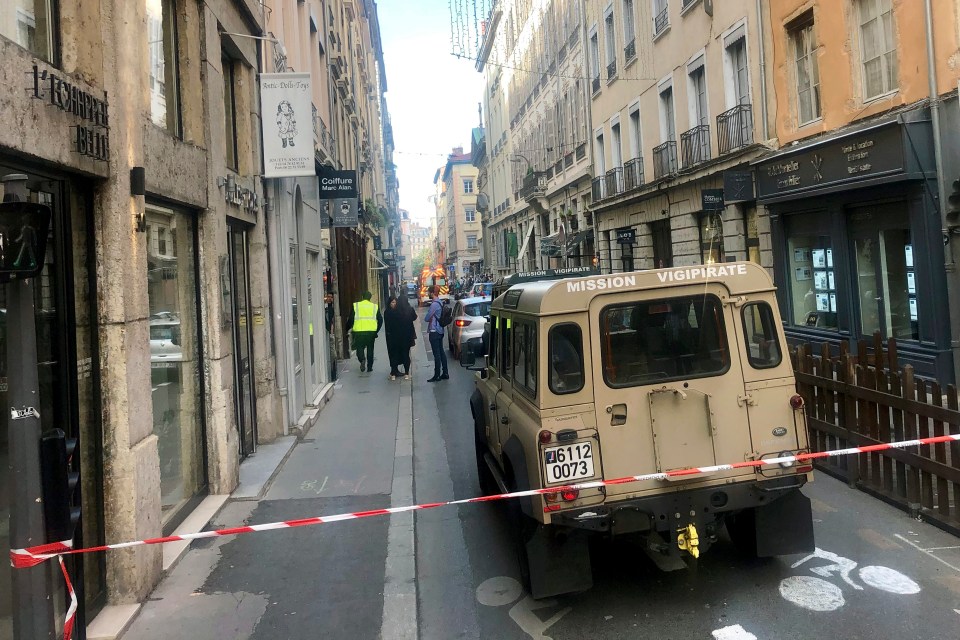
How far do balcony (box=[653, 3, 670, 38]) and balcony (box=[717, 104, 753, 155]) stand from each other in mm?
4719

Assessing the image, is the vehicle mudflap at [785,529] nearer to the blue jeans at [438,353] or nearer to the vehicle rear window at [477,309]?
the blue jeans at [438,353]

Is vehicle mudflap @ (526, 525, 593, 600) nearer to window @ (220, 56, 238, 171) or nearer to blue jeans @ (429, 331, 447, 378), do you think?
window @ (220, 56, 238, 171)

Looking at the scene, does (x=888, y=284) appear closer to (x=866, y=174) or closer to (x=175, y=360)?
(x=866, y=174)

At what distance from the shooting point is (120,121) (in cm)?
488

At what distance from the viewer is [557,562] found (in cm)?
443

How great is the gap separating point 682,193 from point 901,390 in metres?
→ 15.8

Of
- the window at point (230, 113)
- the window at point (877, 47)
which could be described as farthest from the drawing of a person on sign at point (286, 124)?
the window at point (877, 47)

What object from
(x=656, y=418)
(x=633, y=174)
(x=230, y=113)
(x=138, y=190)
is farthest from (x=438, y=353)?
(x=633, y=174)

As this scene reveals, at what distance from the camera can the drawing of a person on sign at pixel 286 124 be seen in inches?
374

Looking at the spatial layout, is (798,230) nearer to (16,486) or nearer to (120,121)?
(120,121)

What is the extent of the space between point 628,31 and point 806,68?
1076 cm

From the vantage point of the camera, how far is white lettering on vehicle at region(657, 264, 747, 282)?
4.55 metres

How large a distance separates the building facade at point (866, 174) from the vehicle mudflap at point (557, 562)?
787 cm

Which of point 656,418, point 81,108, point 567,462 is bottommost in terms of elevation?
point 567,462
